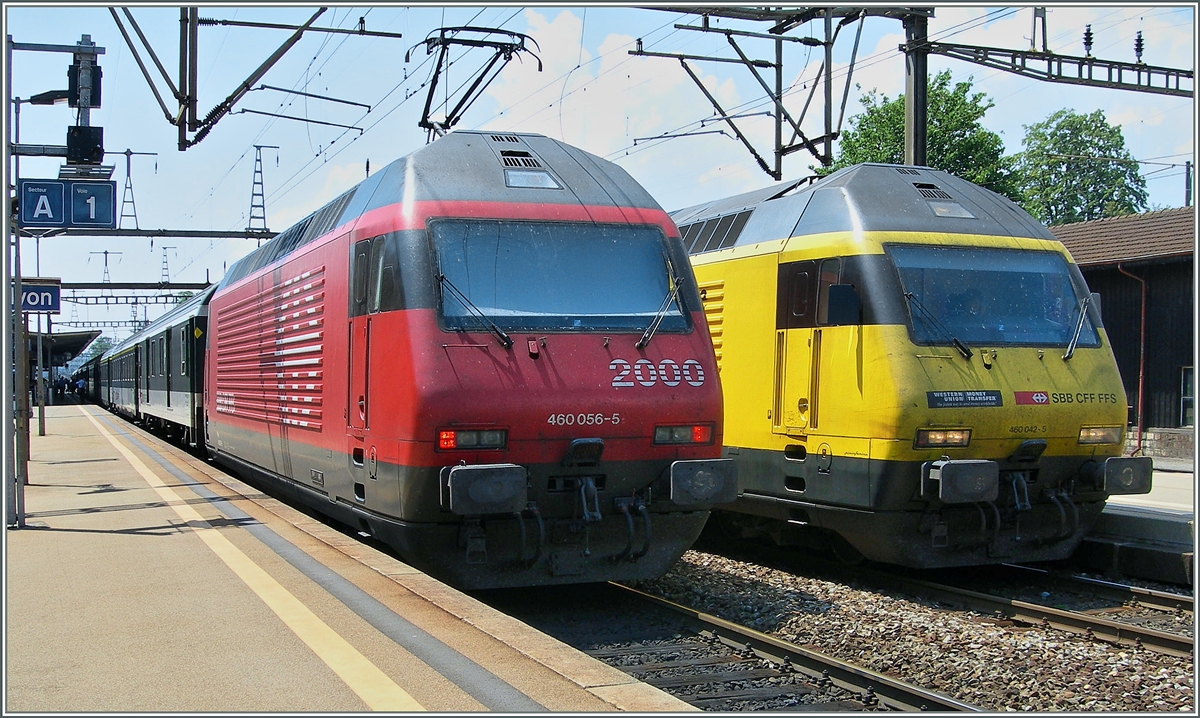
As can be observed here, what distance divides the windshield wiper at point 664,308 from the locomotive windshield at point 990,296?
75.2 inches

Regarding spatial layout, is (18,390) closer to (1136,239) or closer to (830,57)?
(830,57)

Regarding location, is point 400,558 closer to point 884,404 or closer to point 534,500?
point 534,500

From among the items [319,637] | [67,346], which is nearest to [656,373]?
[319,637]

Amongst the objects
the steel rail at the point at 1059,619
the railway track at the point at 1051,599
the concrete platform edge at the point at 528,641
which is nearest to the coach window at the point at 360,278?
the concrete platform edge at the point at 528,641

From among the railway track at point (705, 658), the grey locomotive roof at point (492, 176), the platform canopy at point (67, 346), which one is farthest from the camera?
the platform canopy at point (67, 346)

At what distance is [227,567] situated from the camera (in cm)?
798

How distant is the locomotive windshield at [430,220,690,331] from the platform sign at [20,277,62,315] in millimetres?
10770

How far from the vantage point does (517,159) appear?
8281mm

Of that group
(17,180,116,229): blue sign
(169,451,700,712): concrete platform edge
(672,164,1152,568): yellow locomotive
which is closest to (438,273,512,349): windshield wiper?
(169,451,700,712): concrete platform edge

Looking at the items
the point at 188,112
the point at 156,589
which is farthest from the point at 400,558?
the point at 188,112

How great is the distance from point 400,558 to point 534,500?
6.65ft

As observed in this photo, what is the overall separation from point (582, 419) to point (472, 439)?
2.52 ft

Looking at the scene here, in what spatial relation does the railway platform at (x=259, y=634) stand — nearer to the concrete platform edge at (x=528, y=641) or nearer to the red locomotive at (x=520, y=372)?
the concrete platform edge at (x=528, y=641)

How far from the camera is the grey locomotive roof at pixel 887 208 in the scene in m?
8.98
